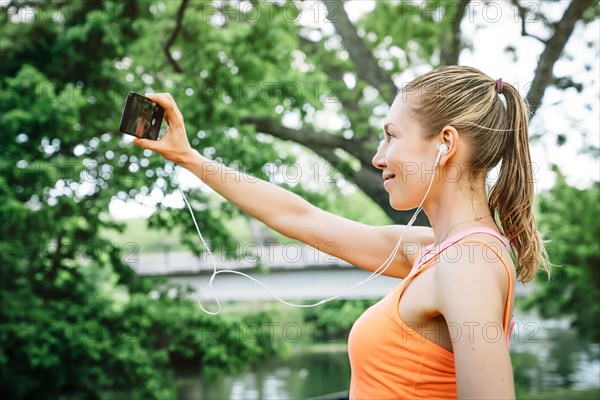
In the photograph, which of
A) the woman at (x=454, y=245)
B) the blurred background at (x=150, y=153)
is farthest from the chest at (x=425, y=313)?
the blurred background at (x=150, y=153)

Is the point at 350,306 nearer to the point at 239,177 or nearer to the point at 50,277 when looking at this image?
the point at 50,277

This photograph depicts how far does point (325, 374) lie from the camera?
67.9 feet

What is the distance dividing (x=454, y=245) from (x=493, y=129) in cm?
29

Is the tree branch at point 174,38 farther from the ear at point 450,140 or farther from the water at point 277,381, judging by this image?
the water at point 277,381

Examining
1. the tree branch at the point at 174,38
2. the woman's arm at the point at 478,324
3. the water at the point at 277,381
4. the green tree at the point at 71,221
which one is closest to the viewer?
the woman's arm at the point at 478,324

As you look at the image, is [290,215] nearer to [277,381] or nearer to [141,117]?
[141,117]

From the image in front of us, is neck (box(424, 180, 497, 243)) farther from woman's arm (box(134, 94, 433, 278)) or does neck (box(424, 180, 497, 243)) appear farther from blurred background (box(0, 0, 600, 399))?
blurred background (box(0, 0, 600, 399))

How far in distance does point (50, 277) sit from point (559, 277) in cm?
1490

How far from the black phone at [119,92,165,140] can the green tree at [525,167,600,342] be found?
14.8 metres

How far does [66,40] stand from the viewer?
8.91 metres

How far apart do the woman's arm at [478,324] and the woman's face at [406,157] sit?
0.27 m

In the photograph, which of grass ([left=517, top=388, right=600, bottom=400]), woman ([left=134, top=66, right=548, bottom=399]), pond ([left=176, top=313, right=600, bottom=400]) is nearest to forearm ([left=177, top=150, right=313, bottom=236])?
woman ([left=134, top=66, right=548, bottom=399])

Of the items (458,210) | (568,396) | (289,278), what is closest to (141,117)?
(458,210)

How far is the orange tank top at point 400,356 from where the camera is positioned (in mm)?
1376
